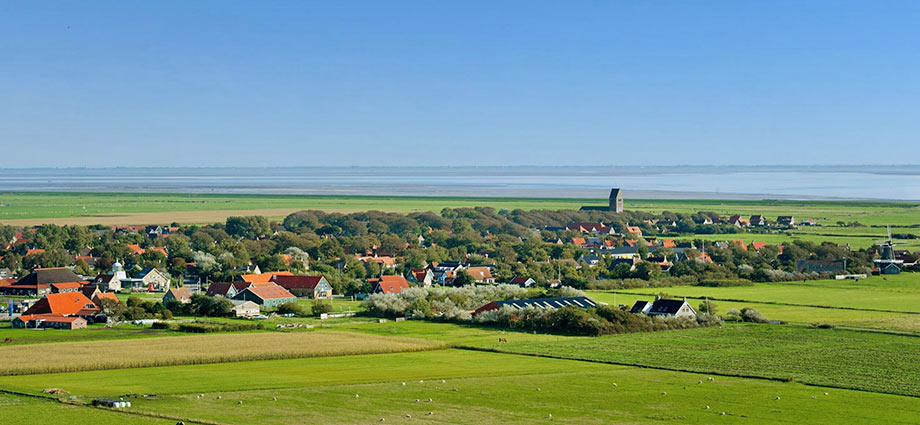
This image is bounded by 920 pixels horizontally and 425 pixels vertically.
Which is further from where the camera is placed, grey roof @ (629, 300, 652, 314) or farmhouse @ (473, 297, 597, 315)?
farmhouse @ (473, 297, 597, 315)

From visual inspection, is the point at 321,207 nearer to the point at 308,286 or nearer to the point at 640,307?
the point at 308,286

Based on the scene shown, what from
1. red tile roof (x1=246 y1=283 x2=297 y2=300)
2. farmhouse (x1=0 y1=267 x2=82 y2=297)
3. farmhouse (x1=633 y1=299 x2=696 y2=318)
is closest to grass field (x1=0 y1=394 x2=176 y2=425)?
farmhouse (x1=633 y1=299 x2=696 y2=318)

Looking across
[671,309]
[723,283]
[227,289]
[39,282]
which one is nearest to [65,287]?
[39,282]

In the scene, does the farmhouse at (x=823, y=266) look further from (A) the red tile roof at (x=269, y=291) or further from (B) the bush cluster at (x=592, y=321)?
(A) the red tile roof at (x=269, y=291)

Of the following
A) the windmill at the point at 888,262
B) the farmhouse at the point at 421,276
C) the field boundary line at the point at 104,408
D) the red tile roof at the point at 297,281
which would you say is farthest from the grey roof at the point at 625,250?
the field boundary line at the point at 104,408

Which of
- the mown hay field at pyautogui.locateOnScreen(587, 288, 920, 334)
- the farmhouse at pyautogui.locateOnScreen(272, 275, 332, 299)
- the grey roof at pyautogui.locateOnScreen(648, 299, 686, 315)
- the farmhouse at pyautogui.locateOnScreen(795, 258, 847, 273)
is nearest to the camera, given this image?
the mown hay field at pyautogui.locateOnScreen(587, 288, 920, 334)

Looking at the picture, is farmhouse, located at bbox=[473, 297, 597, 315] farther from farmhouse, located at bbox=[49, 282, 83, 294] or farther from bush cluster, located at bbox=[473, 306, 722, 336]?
farmhouse, located at bbox=[49, 282, 83, 294]

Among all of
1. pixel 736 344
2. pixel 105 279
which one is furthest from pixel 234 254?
pixel 736 344
